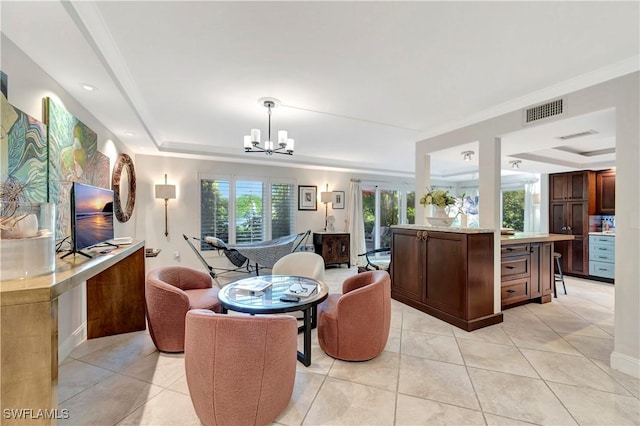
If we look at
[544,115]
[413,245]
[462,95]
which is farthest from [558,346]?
[462,95]

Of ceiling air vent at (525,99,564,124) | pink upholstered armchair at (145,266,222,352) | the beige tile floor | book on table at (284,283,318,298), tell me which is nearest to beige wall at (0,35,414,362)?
the beige tile floor

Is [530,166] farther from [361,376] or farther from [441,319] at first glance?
[361,376]

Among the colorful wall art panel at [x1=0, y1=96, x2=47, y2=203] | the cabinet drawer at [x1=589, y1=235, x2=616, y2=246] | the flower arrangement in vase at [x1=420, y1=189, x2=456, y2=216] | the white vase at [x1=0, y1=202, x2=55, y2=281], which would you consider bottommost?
the cabinet drawer at [x1=589, y1=235, x2=616, y2=246]

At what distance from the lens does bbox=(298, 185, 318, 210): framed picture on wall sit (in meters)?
6.49

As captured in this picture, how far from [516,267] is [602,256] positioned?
3.01 m

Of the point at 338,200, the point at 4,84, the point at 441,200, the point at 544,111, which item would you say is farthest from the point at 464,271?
the point at 338,200

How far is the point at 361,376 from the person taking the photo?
2.09 meters

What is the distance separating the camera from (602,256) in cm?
506

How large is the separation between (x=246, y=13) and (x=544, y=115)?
2845 millimetres

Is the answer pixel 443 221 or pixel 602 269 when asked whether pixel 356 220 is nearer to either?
pixel 443 221

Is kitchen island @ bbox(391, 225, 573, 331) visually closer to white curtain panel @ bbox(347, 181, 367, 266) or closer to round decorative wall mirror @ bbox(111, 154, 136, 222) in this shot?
white curtain panel @ bbox(347, 181, 367, 266)

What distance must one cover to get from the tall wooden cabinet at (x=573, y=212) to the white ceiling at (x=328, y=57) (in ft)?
6.92

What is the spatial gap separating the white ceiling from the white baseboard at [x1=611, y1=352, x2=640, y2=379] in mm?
2062

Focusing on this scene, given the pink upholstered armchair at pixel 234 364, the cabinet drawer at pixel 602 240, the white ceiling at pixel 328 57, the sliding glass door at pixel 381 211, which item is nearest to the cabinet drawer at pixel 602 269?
the cabinet drawer at pixel 602 240
